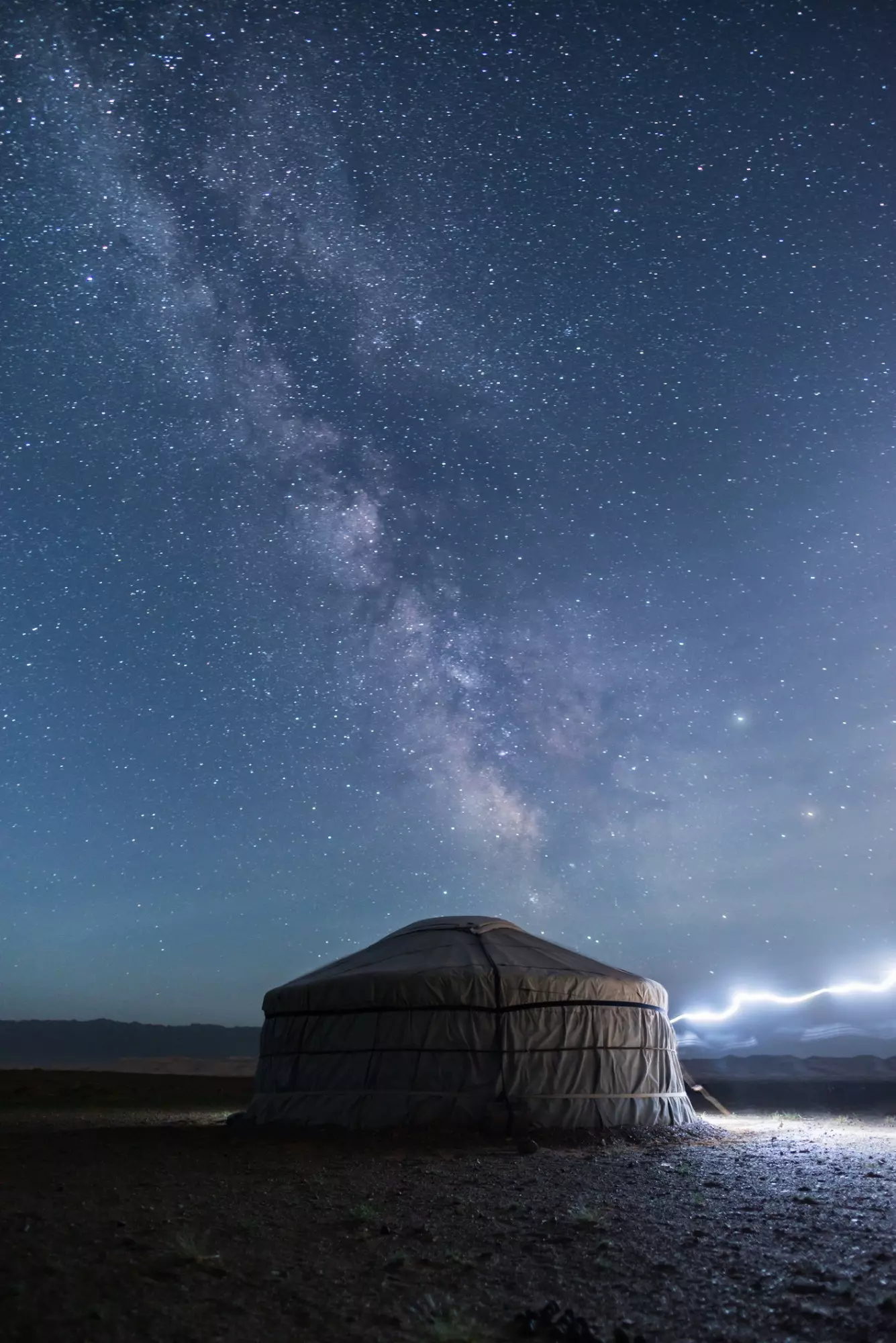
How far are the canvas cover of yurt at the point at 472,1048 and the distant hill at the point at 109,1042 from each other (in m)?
73.4

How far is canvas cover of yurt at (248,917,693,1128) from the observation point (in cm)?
927

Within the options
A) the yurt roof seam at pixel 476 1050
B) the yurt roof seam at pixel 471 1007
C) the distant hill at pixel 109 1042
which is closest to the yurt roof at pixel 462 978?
the yurt roof seam at pixel 471 1007

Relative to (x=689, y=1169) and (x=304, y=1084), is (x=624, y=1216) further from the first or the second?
(x=304, y=1084)

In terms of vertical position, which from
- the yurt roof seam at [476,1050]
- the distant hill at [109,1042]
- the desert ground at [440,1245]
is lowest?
the distant hill at [109,1042]

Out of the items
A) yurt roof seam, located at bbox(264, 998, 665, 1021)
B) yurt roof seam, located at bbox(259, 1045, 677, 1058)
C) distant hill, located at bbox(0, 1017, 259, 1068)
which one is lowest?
distant hill, located at bbox(0, 1017, 259, 1068)

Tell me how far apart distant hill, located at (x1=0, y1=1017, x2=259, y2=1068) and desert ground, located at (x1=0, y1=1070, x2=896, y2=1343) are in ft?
252

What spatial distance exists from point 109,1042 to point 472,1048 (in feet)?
295

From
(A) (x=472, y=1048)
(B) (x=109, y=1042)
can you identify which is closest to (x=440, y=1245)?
(A) (x=472, y=1048)

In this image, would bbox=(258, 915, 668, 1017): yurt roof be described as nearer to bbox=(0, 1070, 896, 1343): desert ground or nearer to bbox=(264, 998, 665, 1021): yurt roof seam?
bbox=(264, 998, 665, 1021): yurt roof seam

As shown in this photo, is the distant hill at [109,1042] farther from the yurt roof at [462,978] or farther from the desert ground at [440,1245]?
the desert ground at [440,1245]

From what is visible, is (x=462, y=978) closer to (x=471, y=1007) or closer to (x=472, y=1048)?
(x=471, y=1007)

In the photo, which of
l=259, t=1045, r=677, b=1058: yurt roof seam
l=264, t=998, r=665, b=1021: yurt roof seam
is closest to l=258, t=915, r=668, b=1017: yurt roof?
l=264, t=998, r=665, b=1021: yurt roof seam

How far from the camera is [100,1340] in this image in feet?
9.59

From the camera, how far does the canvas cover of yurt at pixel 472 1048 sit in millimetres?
9266
